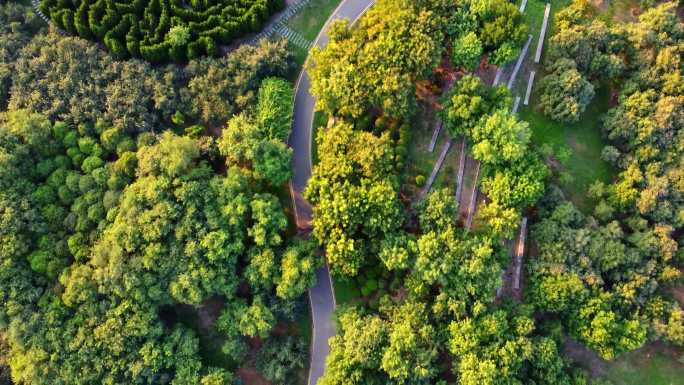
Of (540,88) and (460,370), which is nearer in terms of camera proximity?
(460,370)

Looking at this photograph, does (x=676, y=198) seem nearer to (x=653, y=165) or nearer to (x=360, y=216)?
(x=653, y=165)

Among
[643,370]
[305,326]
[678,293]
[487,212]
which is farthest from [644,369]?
[305,326]

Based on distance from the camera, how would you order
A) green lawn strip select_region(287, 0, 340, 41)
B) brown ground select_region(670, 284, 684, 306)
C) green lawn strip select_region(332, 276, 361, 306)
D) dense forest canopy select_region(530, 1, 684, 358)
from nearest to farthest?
dense forest canopy select_region(530, 1, 684, 358) → brown ground select_region(670, 284, 684, 306) → green lawn strip select_region(332, 276, 361, 306) → green lawn strip select_region(287, 0, 340, 41)

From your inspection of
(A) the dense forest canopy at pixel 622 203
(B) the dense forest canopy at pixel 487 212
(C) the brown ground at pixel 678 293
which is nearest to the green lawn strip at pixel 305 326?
(B) the dense forest canopy at pixel 487 212

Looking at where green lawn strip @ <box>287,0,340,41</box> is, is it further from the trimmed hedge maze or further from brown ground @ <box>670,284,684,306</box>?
brown ground @ <box>670,284,684,306</box>

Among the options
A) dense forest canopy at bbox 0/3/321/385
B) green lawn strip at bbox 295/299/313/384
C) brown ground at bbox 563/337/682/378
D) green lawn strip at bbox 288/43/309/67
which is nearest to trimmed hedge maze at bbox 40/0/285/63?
dense forest canopy at bbox 0/3/321/385

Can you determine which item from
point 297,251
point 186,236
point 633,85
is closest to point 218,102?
point 186,236

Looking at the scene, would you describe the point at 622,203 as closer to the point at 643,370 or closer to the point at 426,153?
the point at 643,370

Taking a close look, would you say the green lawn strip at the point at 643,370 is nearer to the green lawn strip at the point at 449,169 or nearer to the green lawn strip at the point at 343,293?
the green lawn strip at the point at 449,169
